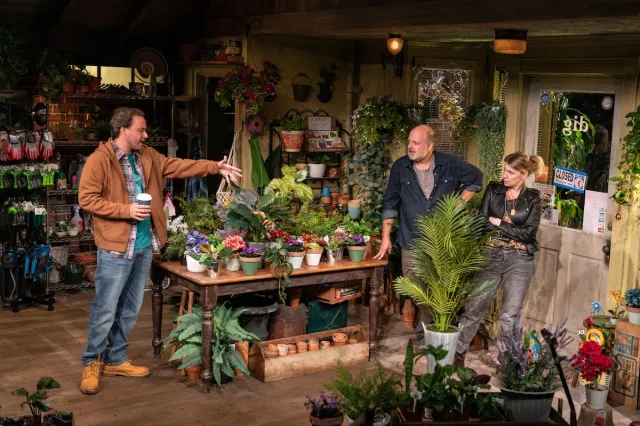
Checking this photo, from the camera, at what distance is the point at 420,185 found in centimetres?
679

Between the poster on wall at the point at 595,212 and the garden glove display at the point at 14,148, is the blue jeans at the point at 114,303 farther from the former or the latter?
the poster on wall at the point at 595,212

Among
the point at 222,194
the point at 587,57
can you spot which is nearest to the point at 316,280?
the point at 222,194

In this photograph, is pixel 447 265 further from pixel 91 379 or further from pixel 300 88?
pixel 300 88

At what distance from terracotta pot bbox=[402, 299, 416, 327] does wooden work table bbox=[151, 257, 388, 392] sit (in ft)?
3.46

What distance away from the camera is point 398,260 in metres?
8.16

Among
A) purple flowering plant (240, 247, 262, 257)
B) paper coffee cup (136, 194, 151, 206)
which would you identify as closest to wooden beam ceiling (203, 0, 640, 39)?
purple flowering plant (240, 247, 262, 257)

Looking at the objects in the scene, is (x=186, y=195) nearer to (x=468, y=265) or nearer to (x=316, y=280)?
(x=316, y=280)

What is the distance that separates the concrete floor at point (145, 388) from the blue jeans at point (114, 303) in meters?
0.25

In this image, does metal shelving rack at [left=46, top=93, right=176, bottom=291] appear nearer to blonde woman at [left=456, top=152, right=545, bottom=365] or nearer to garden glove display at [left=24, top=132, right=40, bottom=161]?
garden glove display at [left=24, top=132, right=40, bottom=161]

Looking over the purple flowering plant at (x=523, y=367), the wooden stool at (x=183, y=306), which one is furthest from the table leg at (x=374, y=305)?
the purple flowering plant at (x=523, y=367)

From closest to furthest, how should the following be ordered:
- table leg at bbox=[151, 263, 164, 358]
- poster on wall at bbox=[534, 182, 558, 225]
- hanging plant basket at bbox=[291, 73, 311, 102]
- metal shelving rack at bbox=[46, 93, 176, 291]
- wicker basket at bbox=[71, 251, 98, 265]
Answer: table leg at bbox=[151, 263, 164, 358], poster on wall at bbox=[534, 182, 558, 225], metal shelving rack at bbox=[46, 93, 176, 291], hanging plant basket at bbox=[291, 73, 311, 102], wicker basket at bbox=[71, 251, 98, 265]

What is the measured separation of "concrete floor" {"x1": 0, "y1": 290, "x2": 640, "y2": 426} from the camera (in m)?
5.61


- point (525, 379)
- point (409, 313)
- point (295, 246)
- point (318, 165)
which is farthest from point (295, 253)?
point (318, 165)

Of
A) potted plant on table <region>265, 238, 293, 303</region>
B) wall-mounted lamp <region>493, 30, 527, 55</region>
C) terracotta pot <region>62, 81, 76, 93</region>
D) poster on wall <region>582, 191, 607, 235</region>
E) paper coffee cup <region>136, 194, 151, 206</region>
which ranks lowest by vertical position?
potted plant on table <region>265, 238, 293, 303</region>
